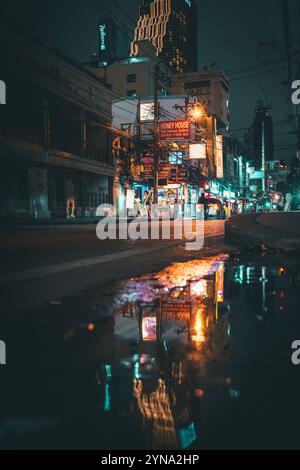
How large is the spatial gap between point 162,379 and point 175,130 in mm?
33449

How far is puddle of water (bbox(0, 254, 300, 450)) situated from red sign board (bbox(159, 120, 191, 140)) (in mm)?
31194

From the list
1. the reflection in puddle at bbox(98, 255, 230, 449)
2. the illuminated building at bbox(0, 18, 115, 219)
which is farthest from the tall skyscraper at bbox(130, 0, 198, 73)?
the reflection in puddle at bbox(98, 255, 230, 449)

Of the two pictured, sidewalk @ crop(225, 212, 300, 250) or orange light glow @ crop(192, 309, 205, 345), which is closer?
orange light glow @ crop(192, 309, 205, 345)

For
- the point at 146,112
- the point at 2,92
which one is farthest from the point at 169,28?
the point at 2,92

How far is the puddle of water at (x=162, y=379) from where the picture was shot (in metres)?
1.52

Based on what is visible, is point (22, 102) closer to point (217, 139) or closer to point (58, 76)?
point (58, 76)

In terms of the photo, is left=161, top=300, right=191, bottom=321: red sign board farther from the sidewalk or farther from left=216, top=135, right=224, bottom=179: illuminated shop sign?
left=216, top=135, right=224, bottom=179: illuminated shop sign

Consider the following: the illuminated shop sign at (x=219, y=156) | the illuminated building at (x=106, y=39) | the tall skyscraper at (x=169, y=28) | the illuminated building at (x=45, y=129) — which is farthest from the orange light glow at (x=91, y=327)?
the tall skyscraper at (x=169, y=28)

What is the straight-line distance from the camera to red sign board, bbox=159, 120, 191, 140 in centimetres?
3334

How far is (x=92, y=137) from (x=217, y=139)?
105 ft

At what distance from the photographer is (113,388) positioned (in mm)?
1893

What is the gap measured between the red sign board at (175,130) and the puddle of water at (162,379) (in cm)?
3119

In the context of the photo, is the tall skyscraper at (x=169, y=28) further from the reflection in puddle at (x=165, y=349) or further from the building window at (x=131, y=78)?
the reflection in puddle at (x=165, y=349)
